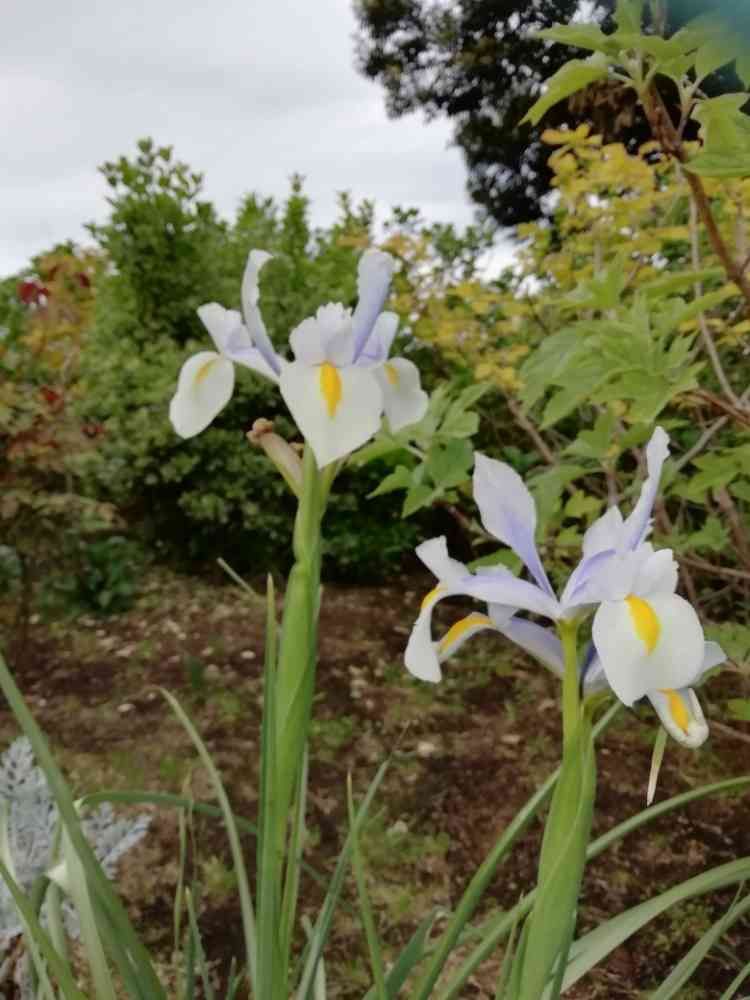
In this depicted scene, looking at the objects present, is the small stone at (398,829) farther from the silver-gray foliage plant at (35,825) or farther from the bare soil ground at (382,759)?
the silver-gray foliage plant at (35,825)

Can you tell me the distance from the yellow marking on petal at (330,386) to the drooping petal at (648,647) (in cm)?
30

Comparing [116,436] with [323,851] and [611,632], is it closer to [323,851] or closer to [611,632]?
[323,851]

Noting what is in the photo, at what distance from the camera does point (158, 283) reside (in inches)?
171

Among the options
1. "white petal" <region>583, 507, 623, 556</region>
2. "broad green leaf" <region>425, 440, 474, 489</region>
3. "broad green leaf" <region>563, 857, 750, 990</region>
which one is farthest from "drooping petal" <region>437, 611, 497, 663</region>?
"broad green leaf" <region>425, 440, 474, 489</region>

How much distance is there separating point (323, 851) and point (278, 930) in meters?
1.52

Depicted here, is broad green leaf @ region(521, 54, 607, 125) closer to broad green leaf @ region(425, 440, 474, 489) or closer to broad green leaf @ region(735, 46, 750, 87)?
broad green leaf @ region(735, 46, 750, 87)

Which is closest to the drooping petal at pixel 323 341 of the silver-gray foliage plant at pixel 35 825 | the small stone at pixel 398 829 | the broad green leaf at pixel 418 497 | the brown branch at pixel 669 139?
the brown branch at pixel 669 139

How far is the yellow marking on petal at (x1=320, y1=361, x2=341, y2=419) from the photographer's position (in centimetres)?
85

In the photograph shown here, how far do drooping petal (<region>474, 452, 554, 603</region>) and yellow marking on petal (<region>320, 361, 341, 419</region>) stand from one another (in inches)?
5.3

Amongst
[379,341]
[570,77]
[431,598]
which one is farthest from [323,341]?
[570,77]

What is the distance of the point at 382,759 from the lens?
2.87m

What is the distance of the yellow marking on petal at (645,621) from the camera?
0.70 m

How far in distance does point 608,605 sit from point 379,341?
1.32 feet

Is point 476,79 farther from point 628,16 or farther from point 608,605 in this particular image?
point 608,605
